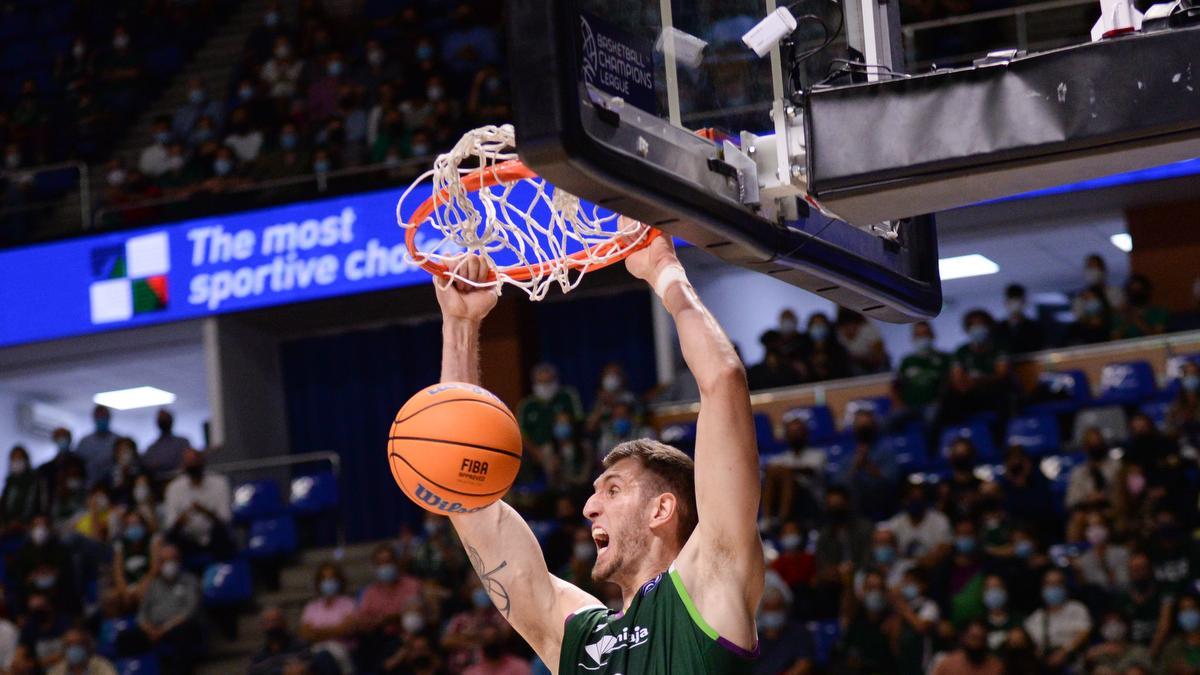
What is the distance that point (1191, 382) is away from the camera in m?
11.6

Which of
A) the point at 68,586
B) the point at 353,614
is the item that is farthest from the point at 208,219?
the point at 353,614

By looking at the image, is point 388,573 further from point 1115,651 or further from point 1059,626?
point 1115,651

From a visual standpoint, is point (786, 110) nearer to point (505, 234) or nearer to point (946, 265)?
point (505, 234)

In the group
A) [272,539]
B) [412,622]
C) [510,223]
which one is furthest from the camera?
[272,539]

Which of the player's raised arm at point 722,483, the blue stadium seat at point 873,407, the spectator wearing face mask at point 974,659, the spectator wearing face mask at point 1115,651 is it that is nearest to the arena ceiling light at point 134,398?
the blue stadium seat at point 873,407

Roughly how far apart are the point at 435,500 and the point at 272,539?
34.2 ft

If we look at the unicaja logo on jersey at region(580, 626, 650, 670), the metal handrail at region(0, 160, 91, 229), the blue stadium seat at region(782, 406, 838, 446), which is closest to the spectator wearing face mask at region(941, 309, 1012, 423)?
the blue stadium seat at region(782, 406, 838, 446)

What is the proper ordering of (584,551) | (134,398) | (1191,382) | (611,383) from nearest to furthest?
1. (584,551)
2. (1191,382)
3. (611,383)
4. (134,398)

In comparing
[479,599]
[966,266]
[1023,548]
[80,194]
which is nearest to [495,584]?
[1023,548]

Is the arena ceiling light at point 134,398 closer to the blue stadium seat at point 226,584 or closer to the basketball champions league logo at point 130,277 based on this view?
the basketball champions league logo at point 130,277

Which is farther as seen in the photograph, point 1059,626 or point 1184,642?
point 1059,626

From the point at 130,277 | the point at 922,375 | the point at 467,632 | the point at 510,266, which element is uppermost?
the point at 130,277

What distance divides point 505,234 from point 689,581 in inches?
41.0

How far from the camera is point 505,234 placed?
4.24m
